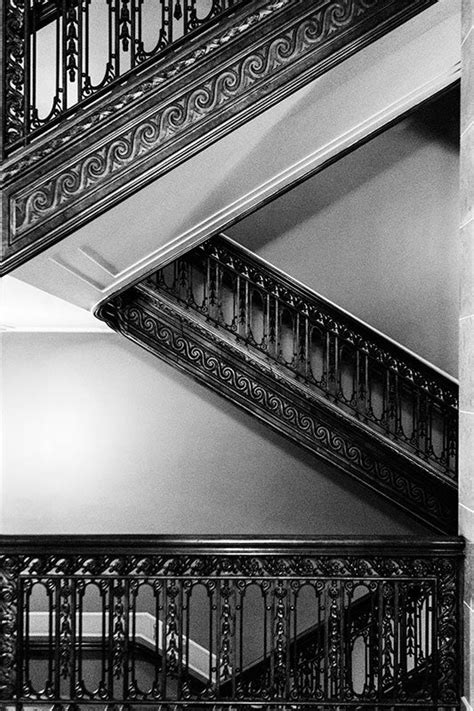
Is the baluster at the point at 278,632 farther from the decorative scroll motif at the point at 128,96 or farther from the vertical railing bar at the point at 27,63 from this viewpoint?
the vertical railing bar at the point at 27,63

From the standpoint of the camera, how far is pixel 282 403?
18.0 ft

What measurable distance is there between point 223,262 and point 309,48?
2693 millimetres

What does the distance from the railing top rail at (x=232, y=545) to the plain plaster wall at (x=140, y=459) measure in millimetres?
3400

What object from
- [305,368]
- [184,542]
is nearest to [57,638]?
[184,542]

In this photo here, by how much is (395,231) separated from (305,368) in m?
1.80

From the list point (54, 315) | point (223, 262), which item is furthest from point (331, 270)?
point (54, 315)

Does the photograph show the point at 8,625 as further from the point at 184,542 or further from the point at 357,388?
the point at 357,388

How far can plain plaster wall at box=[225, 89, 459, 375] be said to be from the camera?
6535 mm

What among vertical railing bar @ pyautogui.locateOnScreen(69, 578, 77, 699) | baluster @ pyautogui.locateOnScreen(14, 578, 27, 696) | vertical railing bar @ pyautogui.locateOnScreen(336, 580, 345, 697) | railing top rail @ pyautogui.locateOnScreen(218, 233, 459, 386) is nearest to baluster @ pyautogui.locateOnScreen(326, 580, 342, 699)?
vertical railing bar @ pyautogui.locateOnScreen(336, 580, 345, 697)

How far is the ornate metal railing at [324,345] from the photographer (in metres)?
5.55

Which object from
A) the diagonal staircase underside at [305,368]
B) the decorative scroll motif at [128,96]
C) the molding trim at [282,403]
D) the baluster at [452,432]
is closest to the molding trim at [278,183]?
the decorative scroll motif at [128,96]

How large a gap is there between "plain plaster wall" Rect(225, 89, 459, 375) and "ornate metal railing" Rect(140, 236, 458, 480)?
0.90m

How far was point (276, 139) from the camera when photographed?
348 centimetres

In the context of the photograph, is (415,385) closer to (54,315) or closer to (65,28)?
(54,315)
